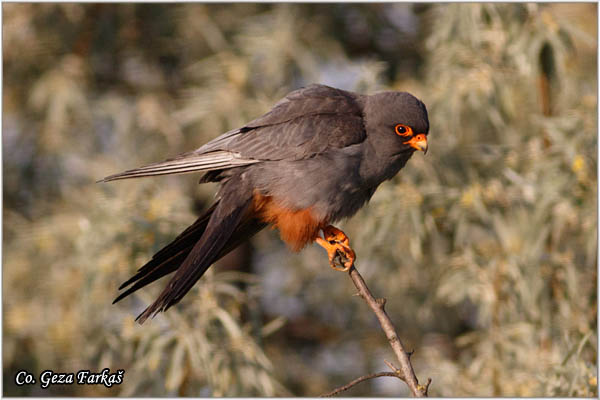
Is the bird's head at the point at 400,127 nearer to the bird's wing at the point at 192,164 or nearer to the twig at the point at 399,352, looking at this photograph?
the bird's wing at the point at 192,164

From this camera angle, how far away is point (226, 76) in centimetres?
722

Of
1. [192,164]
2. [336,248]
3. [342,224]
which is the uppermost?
[192,164]

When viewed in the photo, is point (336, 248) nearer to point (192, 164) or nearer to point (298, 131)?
point (298, 131)

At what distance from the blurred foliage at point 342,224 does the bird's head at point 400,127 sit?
1.12 metres

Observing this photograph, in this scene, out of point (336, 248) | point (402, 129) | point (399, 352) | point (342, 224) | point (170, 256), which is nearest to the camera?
point (399, 352)

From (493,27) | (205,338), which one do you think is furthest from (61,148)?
(493,27)

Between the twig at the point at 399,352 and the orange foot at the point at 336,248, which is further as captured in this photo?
the orange foot at the point at 336,248

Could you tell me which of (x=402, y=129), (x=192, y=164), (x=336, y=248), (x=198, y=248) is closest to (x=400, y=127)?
(x=402, y=129)

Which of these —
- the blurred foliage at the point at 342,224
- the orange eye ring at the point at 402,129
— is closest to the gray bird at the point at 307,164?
the orange eye ring at the point at 402,129

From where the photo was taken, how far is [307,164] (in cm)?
338

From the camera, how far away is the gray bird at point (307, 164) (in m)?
3.31

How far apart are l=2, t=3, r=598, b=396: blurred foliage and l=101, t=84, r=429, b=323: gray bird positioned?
1159 millimetres

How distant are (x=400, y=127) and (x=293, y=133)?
19.5 inches

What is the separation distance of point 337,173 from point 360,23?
5351 mm
